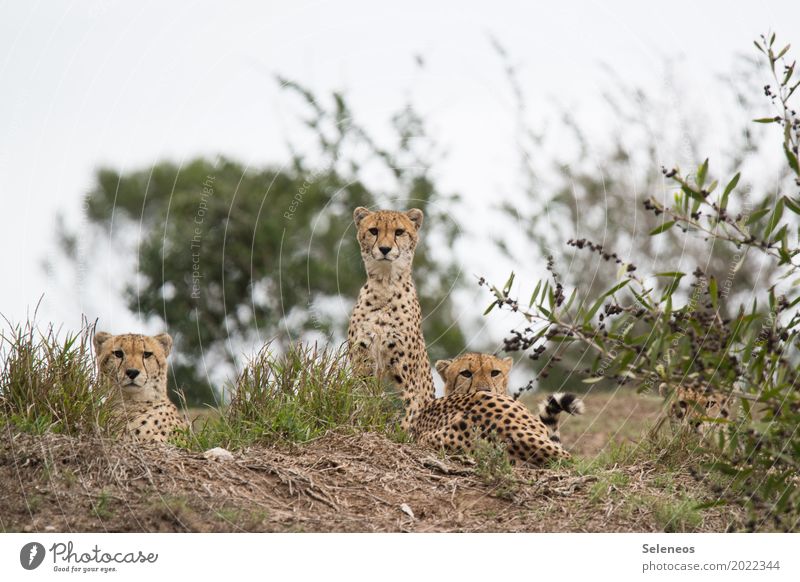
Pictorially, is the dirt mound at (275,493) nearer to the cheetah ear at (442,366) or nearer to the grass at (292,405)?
the grass at (292,405)

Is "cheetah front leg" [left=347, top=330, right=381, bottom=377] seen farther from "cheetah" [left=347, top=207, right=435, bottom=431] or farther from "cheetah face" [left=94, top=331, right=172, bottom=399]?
"cheetah face" [left=94, top=331, right=172, bottom=399]

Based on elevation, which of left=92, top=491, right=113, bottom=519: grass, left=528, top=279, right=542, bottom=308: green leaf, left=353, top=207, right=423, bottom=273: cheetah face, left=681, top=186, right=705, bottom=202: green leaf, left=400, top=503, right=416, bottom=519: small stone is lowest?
left=400, top=503, right=416, bottom=519: small stone

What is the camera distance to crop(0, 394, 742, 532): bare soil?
11.8 feet

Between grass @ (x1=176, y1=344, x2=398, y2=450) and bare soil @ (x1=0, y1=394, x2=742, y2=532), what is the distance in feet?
0.47

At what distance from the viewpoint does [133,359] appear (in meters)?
4.93

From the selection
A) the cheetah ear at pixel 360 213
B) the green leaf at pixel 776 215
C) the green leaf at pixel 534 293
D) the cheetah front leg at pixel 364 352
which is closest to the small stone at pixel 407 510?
the green leaf at pixel 534 293

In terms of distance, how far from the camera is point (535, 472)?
435 cm

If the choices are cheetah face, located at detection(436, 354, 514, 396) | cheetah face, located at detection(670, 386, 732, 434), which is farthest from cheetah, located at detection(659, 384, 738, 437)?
cheetah face, located at detection(436, 354, 514, 396)

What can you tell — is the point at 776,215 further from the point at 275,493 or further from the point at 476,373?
the point at 476,373

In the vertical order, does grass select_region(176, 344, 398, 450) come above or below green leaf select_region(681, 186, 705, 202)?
below

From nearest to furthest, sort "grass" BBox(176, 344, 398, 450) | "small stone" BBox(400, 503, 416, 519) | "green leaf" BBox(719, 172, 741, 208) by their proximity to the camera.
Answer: "green leaf" BBox(719, 172, 741, 208), "small stone" BBox(400, 503, 416, 519), "grass" BBox(176, 344, 398, 450)

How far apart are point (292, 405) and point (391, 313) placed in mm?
1176

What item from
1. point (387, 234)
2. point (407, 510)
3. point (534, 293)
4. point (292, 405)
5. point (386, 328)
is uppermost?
point (387, 234)

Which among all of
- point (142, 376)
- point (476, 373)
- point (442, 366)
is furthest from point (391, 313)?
point (142, 376)
